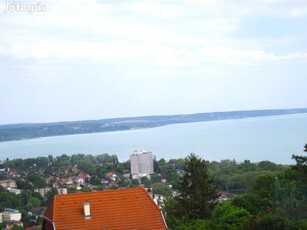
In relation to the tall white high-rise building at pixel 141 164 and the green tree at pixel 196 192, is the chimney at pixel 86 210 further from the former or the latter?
the tall white high-rise building at pixel 141 164

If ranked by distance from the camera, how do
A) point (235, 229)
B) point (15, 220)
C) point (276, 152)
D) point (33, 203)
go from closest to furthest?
1. point (235, 229)
2. point (15, 220)
3. point (33, 203)
4. point (276, 152)

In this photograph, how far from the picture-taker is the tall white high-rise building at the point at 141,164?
79475 millimetres

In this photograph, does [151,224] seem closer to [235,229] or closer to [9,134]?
[235,229]

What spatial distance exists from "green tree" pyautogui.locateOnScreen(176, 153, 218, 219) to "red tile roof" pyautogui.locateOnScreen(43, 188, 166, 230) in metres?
1.77

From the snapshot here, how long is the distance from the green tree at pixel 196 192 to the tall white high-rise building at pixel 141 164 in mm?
59491

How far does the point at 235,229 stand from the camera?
484 inches

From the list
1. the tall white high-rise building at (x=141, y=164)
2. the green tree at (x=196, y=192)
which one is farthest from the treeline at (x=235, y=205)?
the tall white high-rise building at (x=141, y=164)

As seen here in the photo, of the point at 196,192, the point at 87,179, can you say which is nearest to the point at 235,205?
the point at 196,192

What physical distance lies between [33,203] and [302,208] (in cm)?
4619

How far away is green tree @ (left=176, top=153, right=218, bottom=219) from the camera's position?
16.0m

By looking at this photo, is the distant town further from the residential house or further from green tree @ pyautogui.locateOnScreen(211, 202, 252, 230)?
green tree @ pyautogui.locateOnScreen(211, 202, 252, 230)

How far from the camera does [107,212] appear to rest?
14.1 meters

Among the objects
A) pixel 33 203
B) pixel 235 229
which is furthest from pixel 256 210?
pixel 33 203

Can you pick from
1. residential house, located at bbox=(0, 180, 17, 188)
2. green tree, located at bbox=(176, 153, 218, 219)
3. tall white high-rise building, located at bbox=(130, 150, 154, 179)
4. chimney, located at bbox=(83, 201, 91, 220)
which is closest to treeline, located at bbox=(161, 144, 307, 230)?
green tree, located at bbox=(176, 153, 218, 219)
